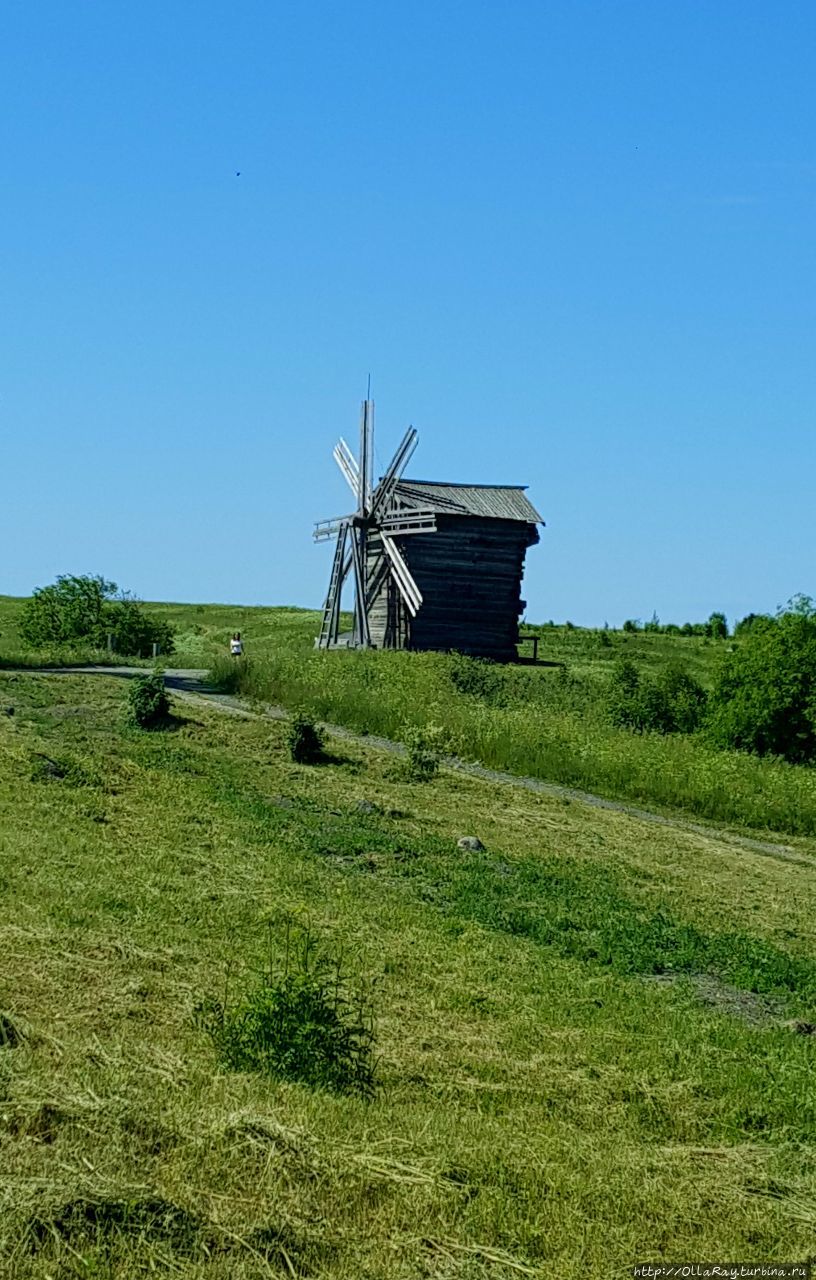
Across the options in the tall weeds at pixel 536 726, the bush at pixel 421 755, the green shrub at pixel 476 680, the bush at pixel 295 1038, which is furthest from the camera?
the green shrub at pixel 476 680

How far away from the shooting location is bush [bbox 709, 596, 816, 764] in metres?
30.4

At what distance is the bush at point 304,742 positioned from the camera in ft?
86.9

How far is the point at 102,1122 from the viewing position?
6969 millimetres

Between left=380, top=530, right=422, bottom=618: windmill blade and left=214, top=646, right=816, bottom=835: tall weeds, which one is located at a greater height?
left=380, top=530, right=422, bottom=618: windmill blade

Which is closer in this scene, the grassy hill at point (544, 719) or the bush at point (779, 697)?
the grassy hill at point (544, 719)

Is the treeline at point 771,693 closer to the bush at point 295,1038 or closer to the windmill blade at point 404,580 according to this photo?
the windmill blade at point 404,580

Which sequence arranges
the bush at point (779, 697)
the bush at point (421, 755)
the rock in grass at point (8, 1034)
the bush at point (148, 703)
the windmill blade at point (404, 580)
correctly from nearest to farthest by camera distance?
the rock in grass at point (8, 1034)
the bush at point (421, 755)
the bush at point (148, 703)
the bush at point (779, 697)
the windmill blade at point (404, 580)

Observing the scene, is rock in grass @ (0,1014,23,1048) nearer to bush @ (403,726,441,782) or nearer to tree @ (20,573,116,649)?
bush @ (403,726,441,782)

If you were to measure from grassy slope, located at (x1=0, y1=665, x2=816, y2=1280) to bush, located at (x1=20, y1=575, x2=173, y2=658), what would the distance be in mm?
33481

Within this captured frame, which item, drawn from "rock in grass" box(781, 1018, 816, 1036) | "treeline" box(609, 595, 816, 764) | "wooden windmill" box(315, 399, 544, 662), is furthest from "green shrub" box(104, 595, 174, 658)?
"rock in grass" box(781, 1018, 816, 1036)

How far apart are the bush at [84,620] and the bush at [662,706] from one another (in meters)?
22.3

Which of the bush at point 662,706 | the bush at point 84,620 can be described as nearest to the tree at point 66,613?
the bush at point 84,620

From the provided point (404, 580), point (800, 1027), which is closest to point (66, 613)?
point (404, 580)

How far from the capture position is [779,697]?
100 ft
